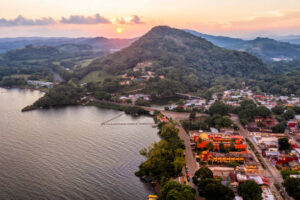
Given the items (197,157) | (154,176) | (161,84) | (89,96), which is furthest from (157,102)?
(154,176)

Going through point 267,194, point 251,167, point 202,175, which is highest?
→ point 202,175

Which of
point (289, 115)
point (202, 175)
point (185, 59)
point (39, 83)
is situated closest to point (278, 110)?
point (289, 115)

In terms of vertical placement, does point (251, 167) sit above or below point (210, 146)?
below

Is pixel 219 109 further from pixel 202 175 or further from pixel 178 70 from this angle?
pixel 178 70

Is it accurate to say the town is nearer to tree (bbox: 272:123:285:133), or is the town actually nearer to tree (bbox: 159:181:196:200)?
tree (bbox: 272:123:285:133)

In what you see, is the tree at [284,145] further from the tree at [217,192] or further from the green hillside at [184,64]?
the green hillside at [184,64]
